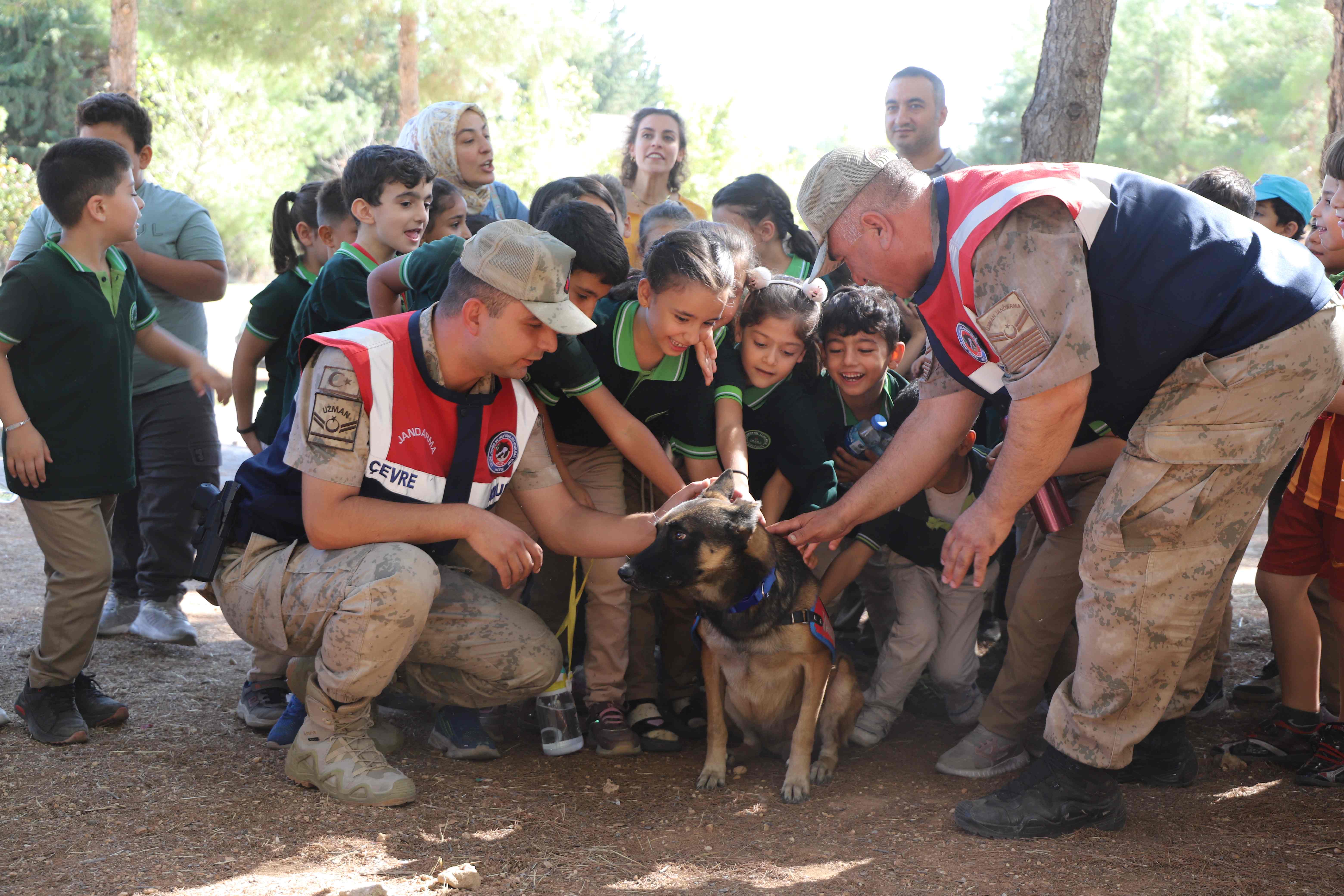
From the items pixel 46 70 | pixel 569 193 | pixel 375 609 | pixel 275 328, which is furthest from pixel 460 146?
pixel 46 70

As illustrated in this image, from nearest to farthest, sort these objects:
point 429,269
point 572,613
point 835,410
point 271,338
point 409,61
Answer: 1. point 429,269
2. point 572,613
3. point 835,410
4. point 271,338
5. point 409,61

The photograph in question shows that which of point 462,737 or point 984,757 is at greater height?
point 984,757

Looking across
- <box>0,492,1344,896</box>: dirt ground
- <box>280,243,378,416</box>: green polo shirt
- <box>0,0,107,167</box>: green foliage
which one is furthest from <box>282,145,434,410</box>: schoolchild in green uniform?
<box>0,0,107,167</box>: green foliage

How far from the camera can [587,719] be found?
4297mm

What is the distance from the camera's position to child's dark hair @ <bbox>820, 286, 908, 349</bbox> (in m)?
4.31

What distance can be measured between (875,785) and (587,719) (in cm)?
120

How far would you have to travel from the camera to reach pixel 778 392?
13.9 feet

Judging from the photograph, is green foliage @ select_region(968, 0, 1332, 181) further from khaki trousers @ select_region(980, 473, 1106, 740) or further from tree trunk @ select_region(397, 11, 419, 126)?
khaki trousers @ select_region(980, 473, 1106, 740)

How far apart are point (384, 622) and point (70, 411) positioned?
1616mm

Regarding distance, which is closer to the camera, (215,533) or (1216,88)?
(215,533)

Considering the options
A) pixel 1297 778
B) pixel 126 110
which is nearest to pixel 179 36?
pixel 126 110

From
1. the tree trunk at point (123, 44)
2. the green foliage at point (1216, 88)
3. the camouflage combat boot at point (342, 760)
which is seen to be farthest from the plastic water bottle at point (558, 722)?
the green foliage at point (1216, 88)

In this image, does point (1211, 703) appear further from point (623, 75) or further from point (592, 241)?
point (623, 75)

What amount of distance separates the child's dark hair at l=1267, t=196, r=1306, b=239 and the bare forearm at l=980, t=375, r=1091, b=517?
2.74 m
